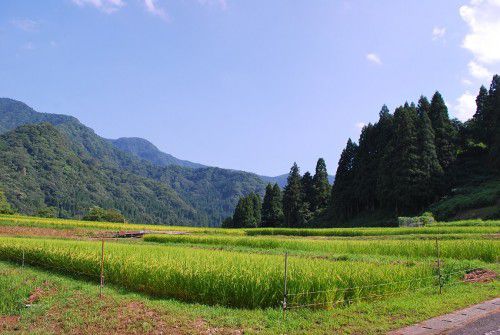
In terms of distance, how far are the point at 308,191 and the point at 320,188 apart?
256cm

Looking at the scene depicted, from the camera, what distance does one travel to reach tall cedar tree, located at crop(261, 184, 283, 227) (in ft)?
261

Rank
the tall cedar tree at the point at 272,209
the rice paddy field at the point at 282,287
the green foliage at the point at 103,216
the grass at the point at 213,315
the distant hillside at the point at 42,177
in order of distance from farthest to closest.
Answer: the distant hillside at the point at 42,177
the green foliage at the point at 103,216
the tall cedar tree at the point at 272,209
the rice paddy field at the point at 282,287
the grass at the point at 213,315

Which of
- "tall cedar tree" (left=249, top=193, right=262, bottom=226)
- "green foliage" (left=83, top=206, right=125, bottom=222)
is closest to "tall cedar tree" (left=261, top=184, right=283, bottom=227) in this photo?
"tall cedar tree" (left=249, top=193, right=262, bottom=226)

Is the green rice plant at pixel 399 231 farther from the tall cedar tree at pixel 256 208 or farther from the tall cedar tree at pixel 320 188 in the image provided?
the tall cedar tree at pixel 256 208

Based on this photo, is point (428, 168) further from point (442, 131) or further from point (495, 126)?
point (495, 126)

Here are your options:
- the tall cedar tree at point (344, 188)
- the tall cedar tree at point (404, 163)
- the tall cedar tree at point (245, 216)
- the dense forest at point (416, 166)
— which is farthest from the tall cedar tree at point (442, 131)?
the tall cedar tree at point (245, 216)

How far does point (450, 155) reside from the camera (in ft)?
167

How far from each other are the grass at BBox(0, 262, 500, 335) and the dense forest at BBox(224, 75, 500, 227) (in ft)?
111

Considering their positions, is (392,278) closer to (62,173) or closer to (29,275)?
(29,275)

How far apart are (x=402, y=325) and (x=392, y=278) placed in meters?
3.06

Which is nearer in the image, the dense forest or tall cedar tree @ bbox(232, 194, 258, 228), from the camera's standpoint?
the dense forest

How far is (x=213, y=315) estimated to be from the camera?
8.88 meters

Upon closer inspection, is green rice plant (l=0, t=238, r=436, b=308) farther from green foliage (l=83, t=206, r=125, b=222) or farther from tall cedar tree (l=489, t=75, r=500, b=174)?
green foliage (l=83, t=206, r=125, b=222)

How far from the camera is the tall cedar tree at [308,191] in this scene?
72.1m
